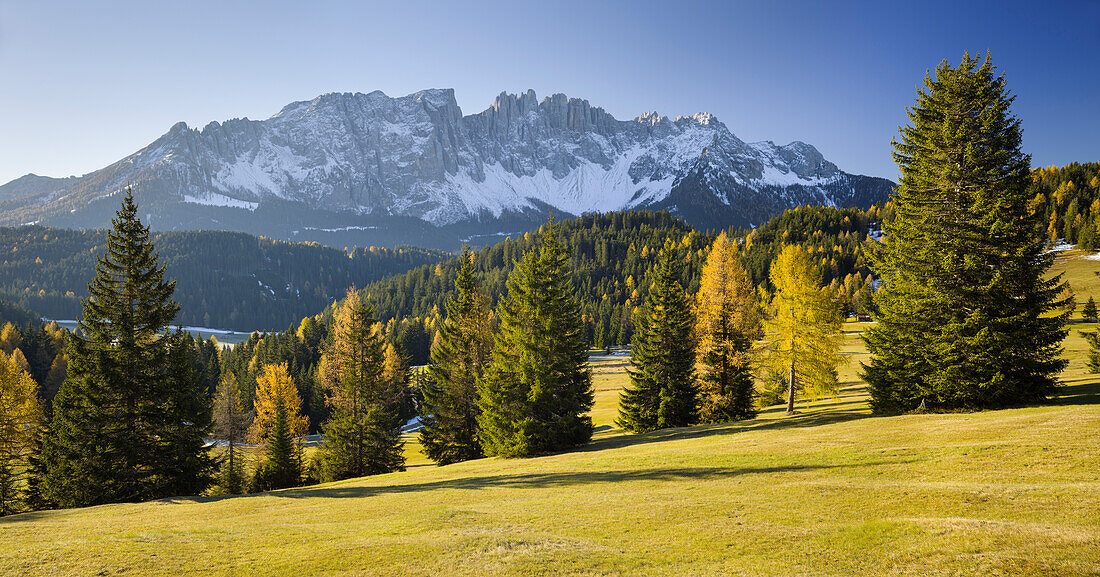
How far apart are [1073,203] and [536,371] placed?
546 feet

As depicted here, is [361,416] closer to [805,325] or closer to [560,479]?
[560,479]

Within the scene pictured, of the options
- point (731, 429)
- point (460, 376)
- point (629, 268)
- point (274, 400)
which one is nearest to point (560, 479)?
point (731, 429)

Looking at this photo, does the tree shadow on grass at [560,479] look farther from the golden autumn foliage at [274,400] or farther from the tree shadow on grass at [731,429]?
the golden autumn foliage at [274,400]

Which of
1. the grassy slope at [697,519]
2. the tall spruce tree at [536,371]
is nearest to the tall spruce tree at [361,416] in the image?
the tall spruce tree at [536,371]

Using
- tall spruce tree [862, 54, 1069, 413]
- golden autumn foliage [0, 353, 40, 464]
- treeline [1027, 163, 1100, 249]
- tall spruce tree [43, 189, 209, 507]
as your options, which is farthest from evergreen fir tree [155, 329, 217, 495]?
treeline [1027, 163, 1100, 249]

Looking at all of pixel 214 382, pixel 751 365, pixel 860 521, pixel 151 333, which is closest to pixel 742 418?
pixel 751 365

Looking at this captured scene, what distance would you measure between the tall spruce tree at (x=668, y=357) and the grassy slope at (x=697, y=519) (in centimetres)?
1581

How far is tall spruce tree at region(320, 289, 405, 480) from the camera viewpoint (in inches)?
1385

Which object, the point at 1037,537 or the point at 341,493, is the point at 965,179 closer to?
the point at 1037,537

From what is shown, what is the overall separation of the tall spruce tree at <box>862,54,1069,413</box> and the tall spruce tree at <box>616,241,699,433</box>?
1294 cm

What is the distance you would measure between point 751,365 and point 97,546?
36.8 meters

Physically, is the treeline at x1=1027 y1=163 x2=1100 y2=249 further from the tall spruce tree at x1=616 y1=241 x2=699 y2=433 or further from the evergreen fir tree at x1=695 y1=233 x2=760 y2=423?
the tall spruce tree at x1=616 y1=241 x2=699 y2=433

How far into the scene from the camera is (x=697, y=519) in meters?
12.1

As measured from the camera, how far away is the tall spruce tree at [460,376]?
3531 cm
